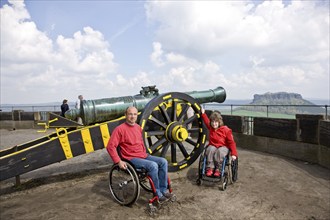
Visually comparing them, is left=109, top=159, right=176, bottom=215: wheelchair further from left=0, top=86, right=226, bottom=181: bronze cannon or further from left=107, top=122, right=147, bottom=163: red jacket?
left=0, top=86, right=226, bottom=181: bronze cannon

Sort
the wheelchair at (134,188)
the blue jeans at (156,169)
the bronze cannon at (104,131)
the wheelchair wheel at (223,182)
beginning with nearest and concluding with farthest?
1. the wheelchair at (134,188)
2. the blue jeans at (156,169)
3. the bronze cannon at (104,131)
4. the wheelchair wheel at (223,182)

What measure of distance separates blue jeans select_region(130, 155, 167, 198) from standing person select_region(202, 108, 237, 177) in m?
1.04

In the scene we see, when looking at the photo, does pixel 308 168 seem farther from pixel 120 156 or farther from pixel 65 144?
pixel 65 144

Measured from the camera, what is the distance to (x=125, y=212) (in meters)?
3.57

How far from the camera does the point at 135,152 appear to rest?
3.89 meters

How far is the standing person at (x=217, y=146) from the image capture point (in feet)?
15.3

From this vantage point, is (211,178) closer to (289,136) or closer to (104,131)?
Answer: (104,131)

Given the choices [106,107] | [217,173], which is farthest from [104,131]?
[217,173]

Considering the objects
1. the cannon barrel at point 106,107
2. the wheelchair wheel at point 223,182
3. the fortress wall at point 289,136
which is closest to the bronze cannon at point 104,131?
the cannon barrel at point 106,107

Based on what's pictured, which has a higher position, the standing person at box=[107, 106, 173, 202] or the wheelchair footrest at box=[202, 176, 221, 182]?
the standing person at box=[107, 106, 173, 202]

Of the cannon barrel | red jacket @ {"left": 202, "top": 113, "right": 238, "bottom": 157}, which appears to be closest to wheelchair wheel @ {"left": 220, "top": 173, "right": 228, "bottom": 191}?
red jacket @ {"left": 202, "top": 113, "right": 238, "bottom": 157}

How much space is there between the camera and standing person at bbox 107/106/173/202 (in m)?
3.73

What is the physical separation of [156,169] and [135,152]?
1.26ft

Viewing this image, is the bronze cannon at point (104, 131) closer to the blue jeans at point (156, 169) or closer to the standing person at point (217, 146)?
the standing person at point (217, 146)
